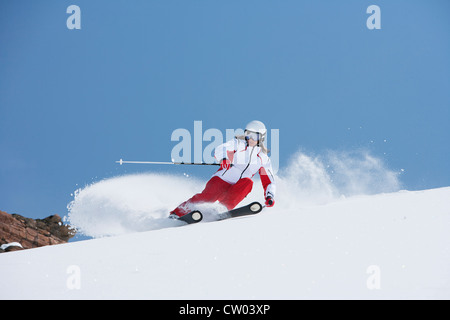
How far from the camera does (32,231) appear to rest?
9.72m

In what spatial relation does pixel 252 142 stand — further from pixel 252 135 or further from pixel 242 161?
pixel 242 161

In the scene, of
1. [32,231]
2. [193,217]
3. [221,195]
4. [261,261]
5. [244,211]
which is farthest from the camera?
[32,231]

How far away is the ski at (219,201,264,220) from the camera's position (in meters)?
6.50

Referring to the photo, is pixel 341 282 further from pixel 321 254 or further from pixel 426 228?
pixel 426 228

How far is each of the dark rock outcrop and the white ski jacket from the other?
4781 millimetres

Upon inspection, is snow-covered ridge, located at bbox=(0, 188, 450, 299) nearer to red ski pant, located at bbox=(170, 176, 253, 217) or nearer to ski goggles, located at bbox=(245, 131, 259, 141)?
red ski pant, located at bbox=(170, 176, 253, 217)

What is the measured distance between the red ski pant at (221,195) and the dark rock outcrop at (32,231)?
4231 millimetres

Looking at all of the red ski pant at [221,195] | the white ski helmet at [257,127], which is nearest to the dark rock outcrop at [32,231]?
the red ski pant at [221,195]

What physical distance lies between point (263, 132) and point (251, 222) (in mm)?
1704

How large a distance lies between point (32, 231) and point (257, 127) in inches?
226

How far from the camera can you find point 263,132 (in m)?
6.83

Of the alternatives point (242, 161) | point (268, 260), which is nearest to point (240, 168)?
point (242, 161)

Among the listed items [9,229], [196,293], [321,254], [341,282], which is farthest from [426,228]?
[9,229]

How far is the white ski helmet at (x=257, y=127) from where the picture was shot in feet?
22.3
